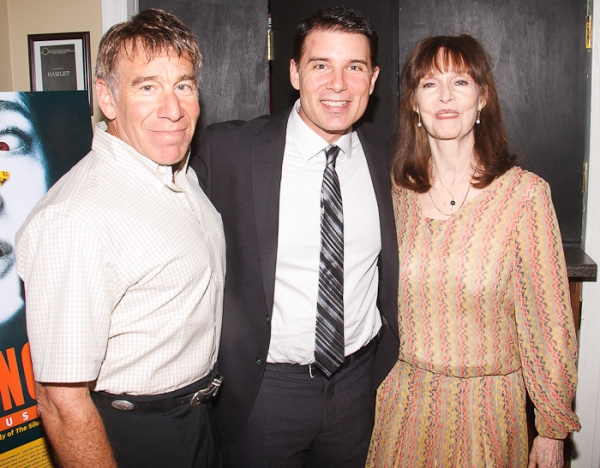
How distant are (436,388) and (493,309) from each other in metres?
0.34

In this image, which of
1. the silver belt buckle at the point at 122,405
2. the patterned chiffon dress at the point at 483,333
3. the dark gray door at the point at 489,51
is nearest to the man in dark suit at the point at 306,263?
the patterned chiffon dress at the point at 483,333

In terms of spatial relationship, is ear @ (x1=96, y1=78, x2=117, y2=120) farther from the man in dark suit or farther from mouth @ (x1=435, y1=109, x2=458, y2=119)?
mouth @ (x1=435, y1=109, x2=458, y2=119)

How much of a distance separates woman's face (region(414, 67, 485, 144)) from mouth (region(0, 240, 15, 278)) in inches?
66.1

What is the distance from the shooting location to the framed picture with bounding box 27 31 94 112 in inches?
100

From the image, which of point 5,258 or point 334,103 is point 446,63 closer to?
point 334,103

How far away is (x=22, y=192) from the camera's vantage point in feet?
6.56

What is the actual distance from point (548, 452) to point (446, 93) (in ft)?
4.22

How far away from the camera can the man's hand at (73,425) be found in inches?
48.8

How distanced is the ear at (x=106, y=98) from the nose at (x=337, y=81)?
0.75 meters

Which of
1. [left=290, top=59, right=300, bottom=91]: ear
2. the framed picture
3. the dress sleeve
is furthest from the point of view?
the framed picture

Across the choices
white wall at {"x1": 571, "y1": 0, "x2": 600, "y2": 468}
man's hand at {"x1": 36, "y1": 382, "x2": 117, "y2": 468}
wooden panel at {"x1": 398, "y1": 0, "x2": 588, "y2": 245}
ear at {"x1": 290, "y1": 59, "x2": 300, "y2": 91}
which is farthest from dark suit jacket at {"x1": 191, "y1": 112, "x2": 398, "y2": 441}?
white wall at {"x1": 571, "y1": 0, "x2": 600, "y2": 468}

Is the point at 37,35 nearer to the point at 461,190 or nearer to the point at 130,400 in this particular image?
the point at 130,400

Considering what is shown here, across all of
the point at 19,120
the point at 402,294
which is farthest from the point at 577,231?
the point at 19,120

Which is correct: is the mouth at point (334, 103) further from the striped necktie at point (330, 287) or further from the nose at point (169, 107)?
the nose at point (169, 107)
